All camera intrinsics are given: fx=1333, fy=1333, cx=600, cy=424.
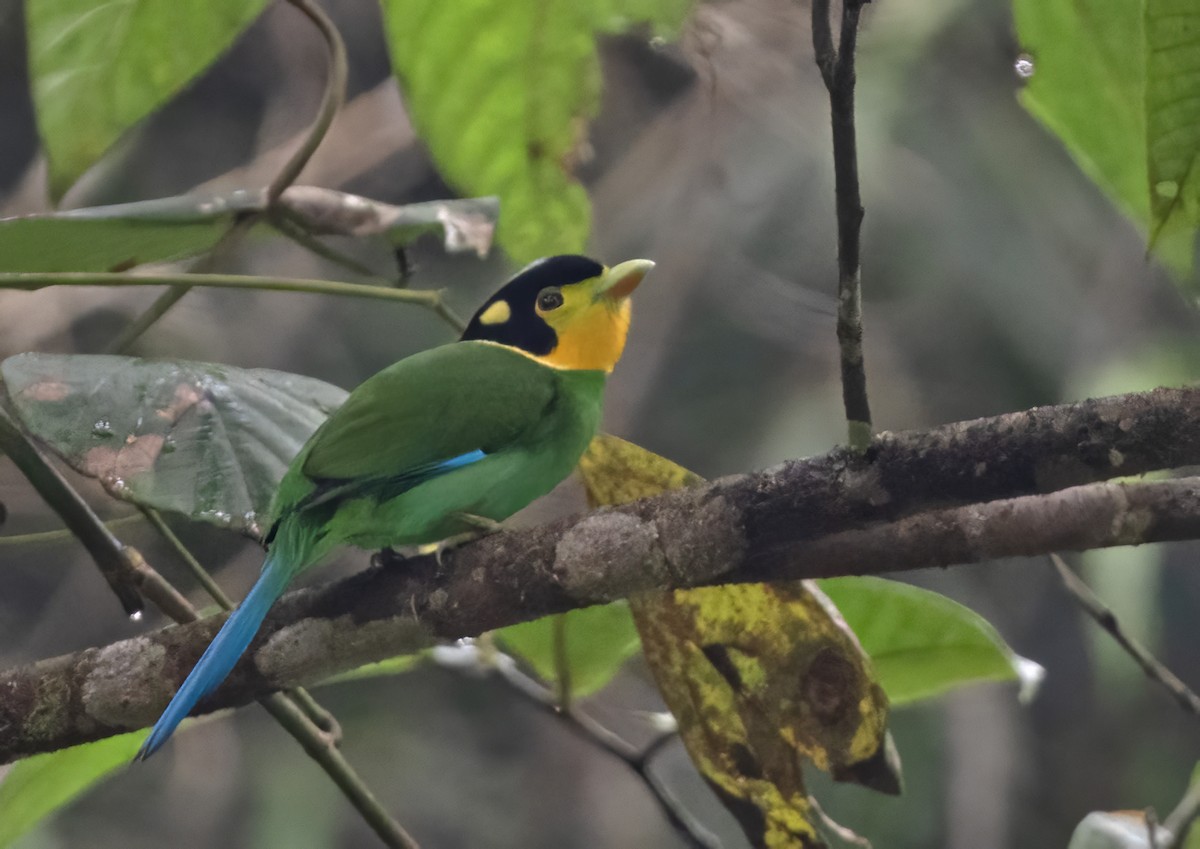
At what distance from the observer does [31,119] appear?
5613 mm

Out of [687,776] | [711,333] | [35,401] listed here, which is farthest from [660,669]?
[711,333]

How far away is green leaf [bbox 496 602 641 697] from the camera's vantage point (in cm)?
178

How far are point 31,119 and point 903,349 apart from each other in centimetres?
392

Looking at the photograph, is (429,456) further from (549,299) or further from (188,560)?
(549,299)

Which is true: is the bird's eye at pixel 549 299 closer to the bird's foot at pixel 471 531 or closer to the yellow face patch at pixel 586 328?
the yellow face patch at pixel 586 328

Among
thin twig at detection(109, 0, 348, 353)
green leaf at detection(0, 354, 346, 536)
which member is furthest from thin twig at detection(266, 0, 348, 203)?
green leaf at detection(0, 354, 346, 536)

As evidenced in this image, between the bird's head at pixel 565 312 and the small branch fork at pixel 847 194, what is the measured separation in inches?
40.8

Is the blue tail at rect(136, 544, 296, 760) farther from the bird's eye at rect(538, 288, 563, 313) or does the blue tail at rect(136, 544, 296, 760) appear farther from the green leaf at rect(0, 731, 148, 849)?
the bird's eye at rect(538, 288, 563, 313)

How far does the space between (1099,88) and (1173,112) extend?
0.68 ft

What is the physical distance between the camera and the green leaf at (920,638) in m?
1.67

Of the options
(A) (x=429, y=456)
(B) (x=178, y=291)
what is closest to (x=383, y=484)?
(A) (x=429, y=456)

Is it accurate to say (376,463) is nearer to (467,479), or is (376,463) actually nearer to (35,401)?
(467,479)

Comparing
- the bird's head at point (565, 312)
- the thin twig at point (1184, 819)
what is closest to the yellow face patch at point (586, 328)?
the bird's head at point (565, 312)

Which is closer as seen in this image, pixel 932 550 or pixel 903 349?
pixel 932 550
